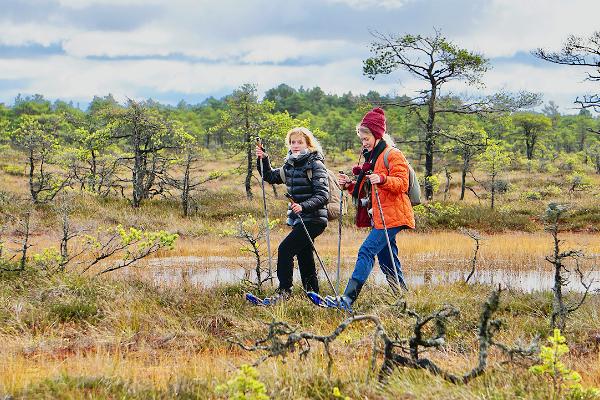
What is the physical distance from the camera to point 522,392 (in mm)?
2955

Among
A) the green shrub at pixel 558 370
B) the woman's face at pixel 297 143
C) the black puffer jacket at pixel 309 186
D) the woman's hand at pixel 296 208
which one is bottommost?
the green shrub at pixel 558 370

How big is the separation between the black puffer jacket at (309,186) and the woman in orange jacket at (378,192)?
0.76ft

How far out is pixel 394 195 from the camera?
6008mm

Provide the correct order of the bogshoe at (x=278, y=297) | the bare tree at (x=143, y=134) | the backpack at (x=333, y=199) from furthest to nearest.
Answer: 1. the bare tree at (x=143, y=134)
2. the backpack at (x=333, y=199)
3. the bogshoe at (x=278, y=297)

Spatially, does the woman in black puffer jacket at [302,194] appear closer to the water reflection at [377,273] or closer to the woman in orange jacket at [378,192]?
the woman in orange jacket at [378,192]

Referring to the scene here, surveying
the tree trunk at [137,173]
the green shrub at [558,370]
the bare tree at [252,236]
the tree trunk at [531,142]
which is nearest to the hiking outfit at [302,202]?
the bare tree at [252,236]

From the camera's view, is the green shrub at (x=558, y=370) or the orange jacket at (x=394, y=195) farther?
the orange jacket at (x=394, y=195)

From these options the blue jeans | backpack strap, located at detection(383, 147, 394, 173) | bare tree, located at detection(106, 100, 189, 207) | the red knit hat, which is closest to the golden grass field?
the blue jeans

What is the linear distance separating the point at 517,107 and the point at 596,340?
1845 cm

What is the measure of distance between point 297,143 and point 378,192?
1042mm

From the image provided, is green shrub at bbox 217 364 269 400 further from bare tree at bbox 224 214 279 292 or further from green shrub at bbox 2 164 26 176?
green shrub at bbox 2 164 26 176

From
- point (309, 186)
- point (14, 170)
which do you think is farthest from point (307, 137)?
point (14, 170)

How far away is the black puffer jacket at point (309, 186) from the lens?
6090 mm

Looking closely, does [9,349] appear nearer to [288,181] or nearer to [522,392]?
[288,181]
